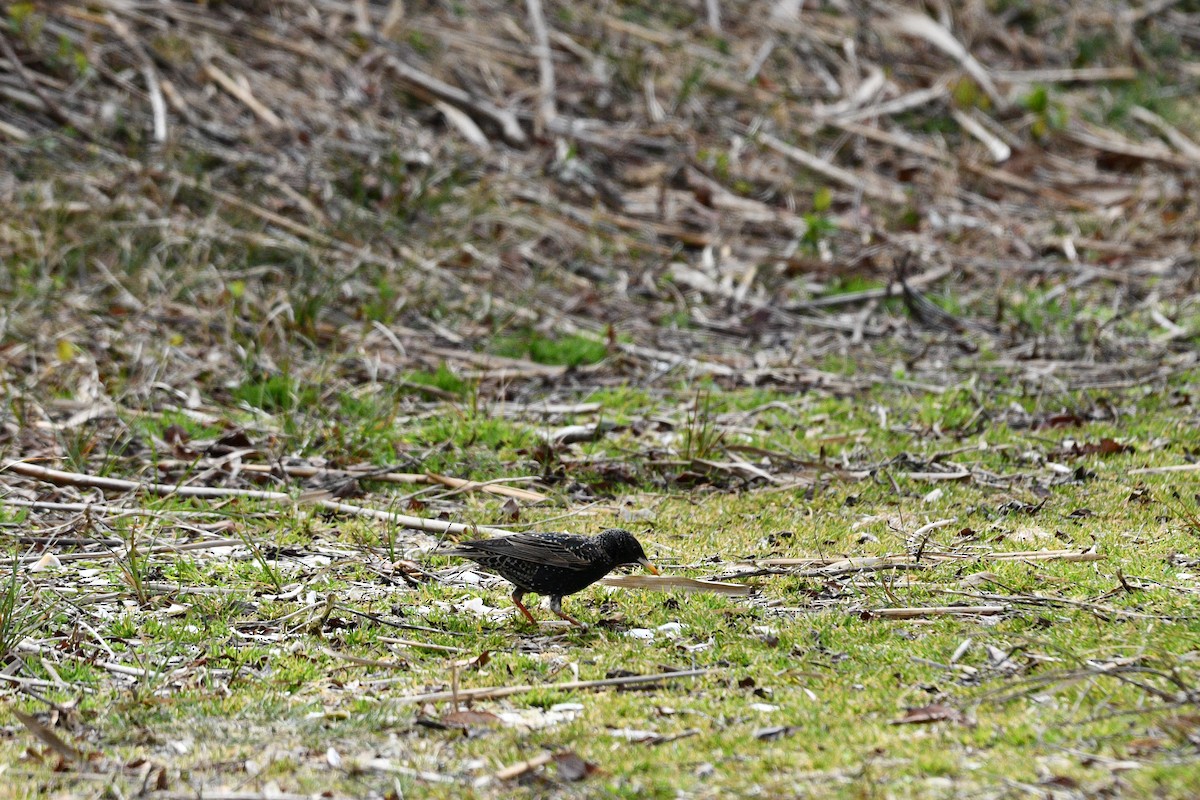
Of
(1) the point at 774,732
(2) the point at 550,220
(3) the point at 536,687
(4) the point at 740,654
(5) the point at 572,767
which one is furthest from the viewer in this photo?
(2) the point at 550,220

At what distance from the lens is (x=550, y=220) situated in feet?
34.8

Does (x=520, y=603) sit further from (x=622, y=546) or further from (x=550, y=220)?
(x=550, y=220)

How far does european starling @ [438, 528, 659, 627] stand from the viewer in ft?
15.2

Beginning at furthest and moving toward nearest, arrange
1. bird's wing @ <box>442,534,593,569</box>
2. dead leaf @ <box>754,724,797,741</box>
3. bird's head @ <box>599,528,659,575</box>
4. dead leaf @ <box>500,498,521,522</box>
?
dead leaf @ <box>500,498,521,522</box>, bird's head @ <box>599,528,659,575</box>, bird's wing @ <box>442,534,593,569</box>, dead leaf @ <box>754,724,797,741</box>

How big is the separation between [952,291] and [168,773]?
7.92m

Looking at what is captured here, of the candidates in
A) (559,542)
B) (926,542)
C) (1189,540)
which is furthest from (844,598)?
(1189,540)

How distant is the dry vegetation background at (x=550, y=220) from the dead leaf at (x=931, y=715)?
251 cm

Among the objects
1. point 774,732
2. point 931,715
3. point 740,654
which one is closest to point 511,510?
point 740,654

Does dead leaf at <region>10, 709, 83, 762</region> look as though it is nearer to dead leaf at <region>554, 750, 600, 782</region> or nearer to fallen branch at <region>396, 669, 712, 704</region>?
fallen branch at <region>396, 669, 712, 704</region>

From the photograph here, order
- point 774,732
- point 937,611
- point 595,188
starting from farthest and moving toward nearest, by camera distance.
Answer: point 595,188 → point 937,611 → point 774,732

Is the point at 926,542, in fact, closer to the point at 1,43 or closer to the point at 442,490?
the point at 442,490

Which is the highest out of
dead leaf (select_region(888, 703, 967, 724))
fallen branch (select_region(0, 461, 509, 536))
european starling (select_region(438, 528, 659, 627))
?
dead leaf (select_region(888, 703, 967, 724))

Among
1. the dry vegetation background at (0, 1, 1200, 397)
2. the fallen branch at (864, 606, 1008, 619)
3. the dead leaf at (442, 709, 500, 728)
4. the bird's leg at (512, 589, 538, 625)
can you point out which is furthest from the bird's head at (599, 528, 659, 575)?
the dry vegetation background at (0, 1, 1200, 397)

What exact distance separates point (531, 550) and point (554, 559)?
0.10 m
